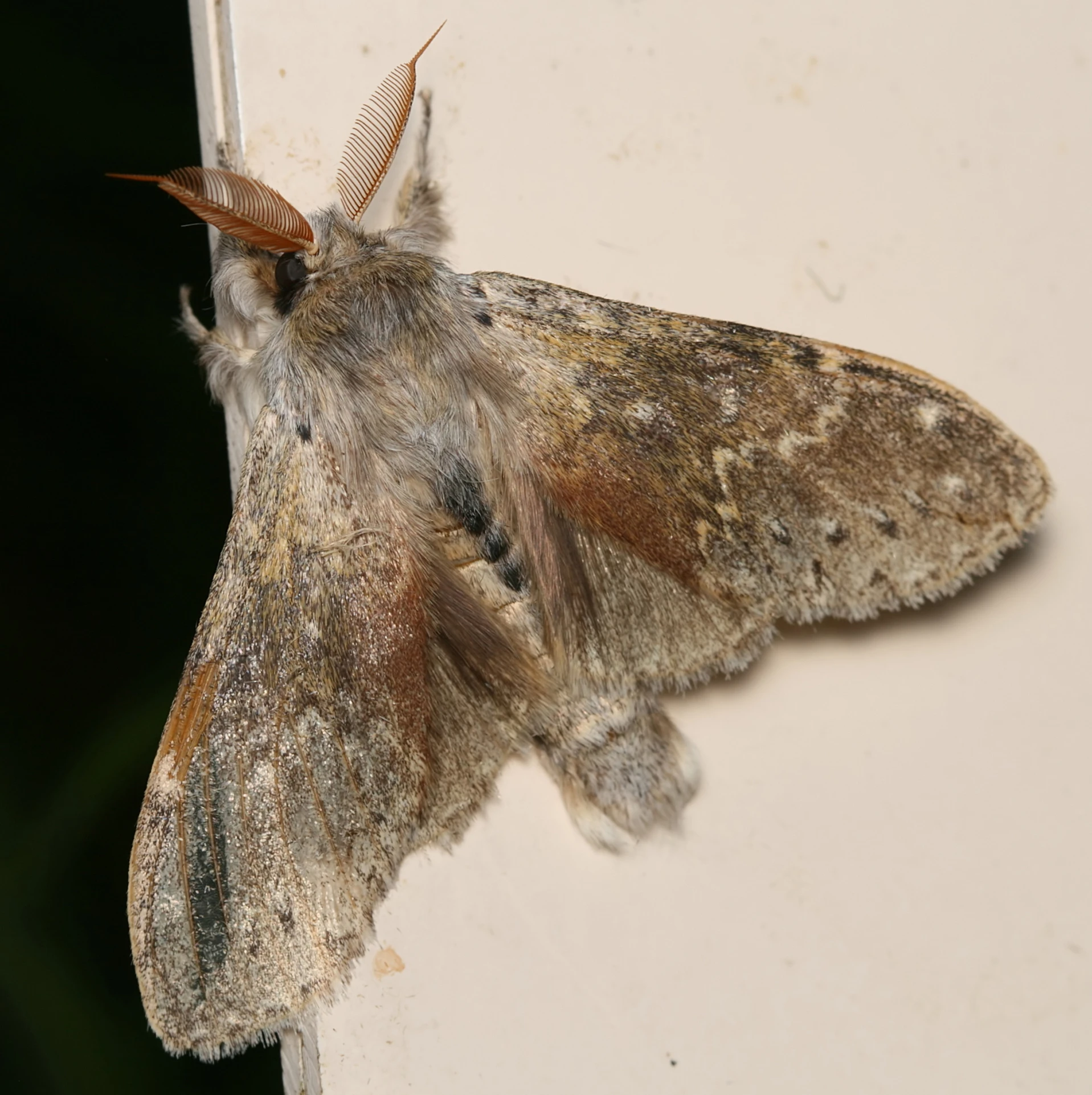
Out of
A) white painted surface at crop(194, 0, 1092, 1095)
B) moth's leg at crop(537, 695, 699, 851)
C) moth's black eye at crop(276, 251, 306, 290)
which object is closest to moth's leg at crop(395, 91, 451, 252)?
white painted surface at crop(194, 0, 1092, 1095)

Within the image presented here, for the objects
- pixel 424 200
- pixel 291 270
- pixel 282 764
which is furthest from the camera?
pixel 424 200

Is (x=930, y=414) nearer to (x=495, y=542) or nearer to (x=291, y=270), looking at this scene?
(x=495, y=542)

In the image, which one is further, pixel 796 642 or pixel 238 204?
pixel 796 642

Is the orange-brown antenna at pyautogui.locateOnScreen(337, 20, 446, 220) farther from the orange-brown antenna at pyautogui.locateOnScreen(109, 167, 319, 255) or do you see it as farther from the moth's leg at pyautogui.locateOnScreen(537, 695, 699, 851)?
the moth's leg at pyautogui.locateOnScreen(537, 695, 699, 851)

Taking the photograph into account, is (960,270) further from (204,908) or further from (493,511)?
(204,908)

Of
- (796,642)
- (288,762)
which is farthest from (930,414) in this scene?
(288,762)

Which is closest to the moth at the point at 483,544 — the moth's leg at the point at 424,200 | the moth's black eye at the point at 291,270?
the moth's black eye at the point at 291,270
